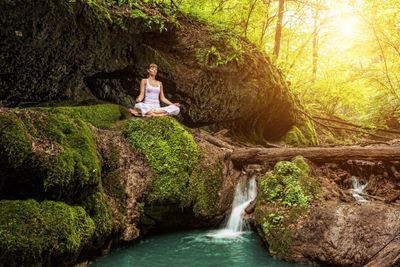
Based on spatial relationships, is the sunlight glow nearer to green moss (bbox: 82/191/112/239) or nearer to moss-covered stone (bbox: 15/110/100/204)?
moss-covered stone (bbox: 15/110/100/204)

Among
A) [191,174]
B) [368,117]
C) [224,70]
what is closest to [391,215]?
[191,174]

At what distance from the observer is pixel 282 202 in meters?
6.94

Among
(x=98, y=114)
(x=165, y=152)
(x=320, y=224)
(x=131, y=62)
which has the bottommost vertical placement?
(x=320, y=224)

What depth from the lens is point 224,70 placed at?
36.5 feet

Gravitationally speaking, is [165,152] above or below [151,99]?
below

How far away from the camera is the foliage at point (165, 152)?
697 cm

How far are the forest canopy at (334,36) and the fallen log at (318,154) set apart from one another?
469 centimetres

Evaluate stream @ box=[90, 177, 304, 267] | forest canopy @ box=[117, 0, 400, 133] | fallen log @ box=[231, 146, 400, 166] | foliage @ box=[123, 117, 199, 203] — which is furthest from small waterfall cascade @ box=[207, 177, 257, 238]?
forest canopy @ box=[117, 0, 400, 133]

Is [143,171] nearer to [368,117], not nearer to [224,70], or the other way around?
[224,70]

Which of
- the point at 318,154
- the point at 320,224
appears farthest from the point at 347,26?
the point at 320,224

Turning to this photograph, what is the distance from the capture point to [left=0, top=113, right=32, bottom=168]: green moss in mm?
4102

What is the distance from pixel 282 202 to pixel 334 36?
17.7m

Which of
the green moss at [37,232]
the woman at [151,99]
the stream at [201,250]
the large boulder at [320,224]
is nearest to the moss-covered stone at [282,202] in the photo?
the large boulder at [320,224]

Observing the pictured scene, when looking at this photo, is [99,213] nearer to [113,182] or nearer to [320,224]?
[113,182]
